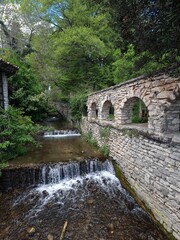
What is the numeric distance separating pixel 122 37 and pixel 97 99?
534cm

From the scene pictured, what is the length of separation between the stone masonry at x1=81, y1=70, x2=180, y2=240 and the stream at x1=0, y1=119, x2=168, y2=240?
459mm

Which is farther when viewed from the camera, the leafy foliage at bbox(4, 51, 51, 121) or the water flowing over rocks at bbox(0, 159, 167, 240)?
the leafy foliage at bbox(4, 51, 51, 121)

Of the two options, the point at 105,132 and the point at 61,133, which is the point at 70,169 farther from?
the point at 61,133

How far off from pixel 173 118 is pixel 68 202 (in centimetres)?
374

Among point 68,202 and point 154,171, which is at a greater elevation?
point 154,171

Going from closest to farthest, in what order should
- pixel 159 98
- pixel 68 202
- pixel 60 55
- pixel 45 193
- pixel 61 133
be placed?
1. pixel 159 98
2. pixel 68 202
3. pixel 45 193
4. pixel 61 133
5. pixel 60 55

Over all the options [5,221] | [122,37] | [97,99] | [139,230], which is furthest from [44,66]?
[139,230]

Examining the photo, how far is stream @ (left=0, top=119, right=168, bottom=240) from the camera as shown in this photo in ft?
12.3

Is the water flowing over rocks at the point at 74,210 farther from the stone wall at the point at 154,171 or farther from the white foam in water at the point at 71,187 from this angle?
the stone wall at the point at 154,171

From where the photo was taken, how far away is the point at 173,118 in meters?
4.20

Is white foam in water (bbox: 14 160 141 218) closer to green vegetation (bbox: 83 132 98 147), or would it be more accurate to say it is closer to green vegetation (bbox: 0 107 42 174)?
green vegetation (bbox: 0 107 42 174)

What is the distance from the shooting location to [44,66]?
14.5m

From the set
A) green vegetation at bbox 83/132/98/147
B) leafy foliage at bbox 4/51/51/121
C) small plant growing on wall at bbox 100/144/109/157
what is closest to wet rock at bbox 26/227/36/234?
small plant growing on wall at bbox 100/144/109/157

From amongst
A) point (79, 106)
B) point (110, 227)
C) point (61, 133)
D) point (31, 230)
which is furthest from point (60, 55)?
point (110, 227)
